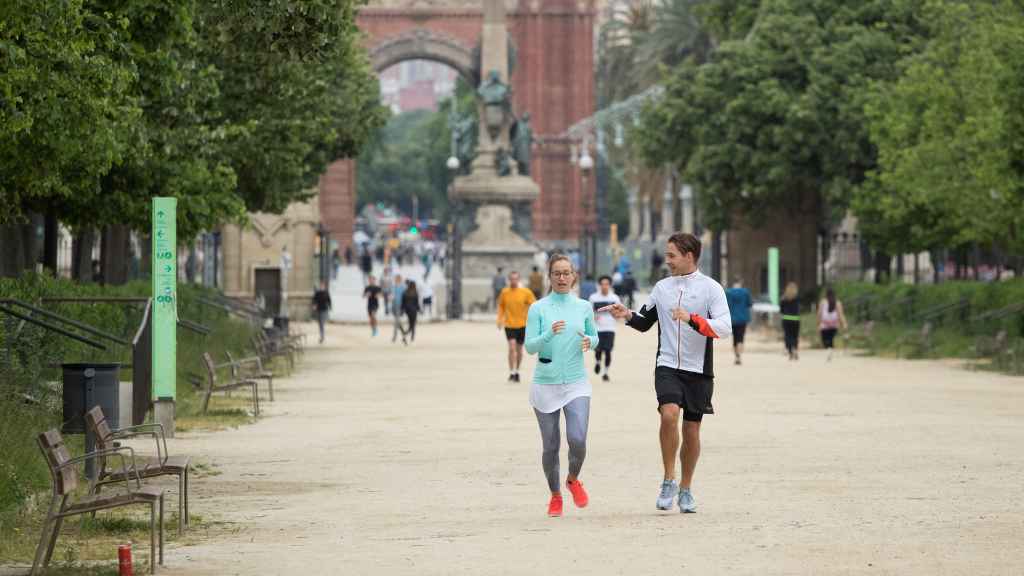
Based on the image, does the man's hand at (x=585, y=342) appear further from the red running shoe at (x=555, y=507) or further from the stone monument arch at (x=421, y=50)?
the stone monument arch at (x=421, y=50)

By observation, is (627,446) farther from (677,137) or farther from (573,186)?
(573,186)

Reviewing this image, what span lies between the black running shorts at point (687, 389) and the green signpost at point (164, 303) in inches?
317

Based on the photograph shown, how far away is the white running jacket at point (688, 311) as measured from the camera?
13.5 metres

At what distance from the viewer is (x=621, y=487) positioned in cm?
1534

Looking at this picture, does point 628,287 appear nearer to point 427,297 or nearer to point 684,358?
point 427,297

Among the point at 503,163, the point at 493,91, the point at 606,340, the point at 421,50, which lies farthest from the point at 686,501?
the point at 421,50

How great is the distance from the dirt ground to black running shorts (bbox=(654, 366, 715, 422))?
67cm

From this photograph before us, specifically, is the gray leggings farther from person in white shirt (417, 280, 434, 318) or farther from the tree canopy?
person in white shirt (417, 280, 434, 318)

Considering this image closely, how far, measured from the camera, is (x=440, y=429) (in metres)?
21.6

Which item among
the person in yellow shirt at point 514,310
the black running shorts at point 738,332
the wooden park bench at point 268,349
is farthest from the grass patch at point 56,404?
the black running shorts at point 738,332

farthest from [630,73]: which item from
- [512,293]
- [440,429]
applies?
[440,429]

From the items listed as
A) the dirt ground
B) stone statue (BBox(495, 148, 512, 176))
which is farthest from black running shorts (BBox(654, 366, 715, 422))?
stone statue (BBox(495, 148, 512, 176))

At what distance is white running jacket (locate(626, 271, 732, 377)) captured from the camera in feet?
44.1

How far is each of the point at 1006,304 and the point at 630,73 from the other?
55.4 m
